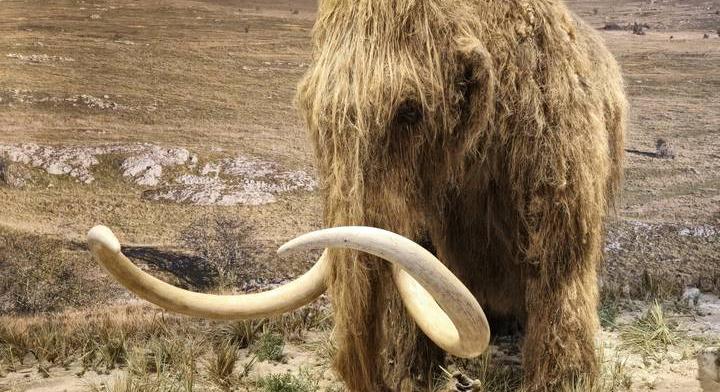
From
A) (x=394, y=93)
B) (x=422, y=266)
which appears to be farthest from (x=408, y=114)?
(x=422, y=266)

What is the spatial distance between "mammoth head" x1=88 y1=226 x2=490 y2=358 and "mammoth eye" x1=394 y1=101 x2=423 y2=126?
1.33 ft

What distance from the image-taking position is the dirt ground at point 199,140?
12.2 ft

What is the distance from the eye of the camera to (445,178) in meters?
2.32

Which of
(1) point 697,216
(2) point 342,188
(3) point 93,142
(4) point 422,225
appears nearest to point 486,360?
(4) point 422,225

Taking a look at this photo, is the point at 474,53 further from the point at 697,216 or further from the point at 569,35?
the point at 697,216

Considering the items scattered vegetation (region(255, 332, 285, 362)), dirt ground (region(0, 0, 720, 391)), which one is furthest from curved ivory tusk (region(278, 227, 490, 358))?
dirt ground (region(0, 0, 720, 391))

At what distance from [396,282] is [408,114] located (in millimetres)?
495

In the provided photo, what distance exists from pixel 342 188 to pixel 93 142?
220 centimetres

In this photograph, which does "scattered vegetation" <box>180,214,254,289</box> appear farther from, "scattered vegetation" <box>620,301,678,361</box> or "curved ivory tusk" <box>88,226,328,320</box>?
"scattered vegetation" <box>620,301,678,361</box>

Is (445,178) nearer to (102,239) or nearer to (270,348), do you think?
(102,239)

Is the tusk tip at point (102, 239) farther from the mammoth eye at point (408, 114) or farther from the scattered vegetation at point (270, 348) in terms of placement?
the scattered vegetation at point (270, 348)

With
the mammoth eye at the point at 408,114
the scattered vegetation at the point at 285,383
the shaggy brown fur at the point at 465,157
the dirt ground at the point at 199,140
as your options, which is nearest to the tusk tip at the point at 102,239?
the shaggy brown fur at the point at 465,157

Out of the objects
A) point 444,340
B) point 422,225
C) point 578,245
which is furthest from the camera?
point 578,245

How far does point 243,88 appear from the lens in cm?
398
